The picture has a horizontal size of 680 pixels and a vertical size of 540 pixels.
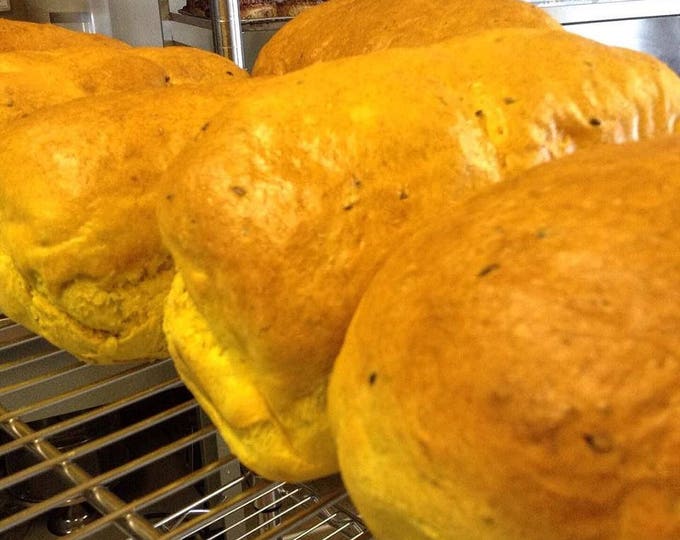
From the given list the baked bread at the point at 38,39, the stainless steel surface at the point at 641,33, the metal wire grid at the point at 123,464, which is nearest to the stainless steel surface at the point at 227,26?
the baked bread at the point at 38,39

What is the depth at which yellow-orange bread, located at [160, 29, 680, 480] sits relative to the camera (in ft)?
1.49

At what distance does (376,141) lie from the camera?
0.48 meters

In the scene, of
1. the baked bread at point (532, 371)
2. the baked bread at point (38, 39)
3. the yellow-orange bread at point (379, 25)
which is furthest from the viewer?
the baked bread at point (38, 39)

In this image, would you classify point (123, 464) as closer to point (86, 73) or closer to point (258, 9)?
point (86, 73)

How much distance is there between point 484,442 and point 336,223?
7.2 inches

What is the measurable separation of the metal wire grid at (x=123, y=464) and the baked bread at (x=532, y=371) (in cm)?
31

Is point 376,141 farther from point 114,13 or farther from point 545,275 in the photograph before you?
point 114,13

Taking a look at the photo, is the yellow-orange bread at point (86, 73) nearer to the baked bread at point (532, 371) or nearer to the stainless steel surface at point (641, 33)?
the baked bread at point (532, 371)

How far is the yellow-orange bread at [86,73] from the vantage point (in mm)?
802

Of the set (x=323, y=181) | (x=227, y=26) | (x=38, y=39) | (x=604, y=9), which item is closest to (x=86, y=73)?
(x=38, y=39)

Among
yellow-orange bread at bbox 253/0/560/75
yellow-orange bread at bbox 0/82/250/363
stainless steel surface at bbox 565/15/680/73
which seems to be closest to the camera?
yellow-orange bread at bbox 0/82/250/363

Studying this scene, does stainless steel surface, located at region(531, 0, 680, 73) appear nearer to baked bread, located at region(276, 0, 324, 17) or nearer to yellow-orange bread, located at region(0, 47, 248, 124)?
baked bread, located at region(276, 0, 324, 17)

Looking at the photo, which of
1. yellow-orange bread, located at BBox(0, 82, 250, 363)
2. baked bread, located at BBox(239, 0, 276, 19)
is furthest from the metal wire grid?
baked bread, located at BBox(239, 0, 276, 19)

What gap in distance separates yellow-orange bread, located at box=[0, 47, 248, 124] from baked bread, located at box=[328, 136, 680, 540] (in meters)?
0.48
